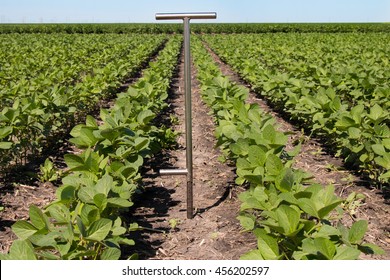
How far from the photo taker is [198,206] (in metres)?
3.93

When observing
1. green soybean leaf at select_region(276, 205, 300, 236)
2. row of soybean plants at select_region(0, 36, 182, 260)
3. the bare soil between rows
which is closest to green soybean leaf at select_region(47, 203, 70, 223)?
row of soybean plants at select_region(0, 36, 182, 260)

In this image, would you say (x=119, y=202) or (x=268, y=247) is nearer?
(x=268, y=247)

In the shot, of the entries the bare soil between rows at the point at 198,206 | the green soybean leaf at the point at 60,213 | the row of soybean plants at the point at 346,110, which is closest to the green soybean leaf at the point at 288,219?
the bare soil between rows at the point at 198,206

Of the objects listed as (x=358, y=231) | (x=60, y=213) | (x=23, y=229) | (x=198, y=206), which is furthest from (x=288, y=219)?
(x=198, y=206)

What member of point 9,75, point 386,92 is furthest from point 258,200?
point 9,75

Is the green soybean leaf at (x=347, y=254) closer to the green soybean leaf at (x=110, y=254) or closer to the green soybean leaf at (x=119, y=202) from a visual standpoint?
the green soybean leaf at (x=110, y=254)

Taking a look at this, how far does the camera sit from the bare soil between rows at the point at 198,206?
3229 millimetres

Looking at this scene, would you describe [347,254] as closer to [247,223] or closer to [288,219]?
[288,219]

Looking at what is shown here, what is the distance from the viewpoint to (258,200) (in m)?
2.69

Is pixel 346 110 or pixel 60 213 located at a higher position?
pixel 60 213

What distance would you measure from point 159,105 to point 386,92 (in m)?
3.12

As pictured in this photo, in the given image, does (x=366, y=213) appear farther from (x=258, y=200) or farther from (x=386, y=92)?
(x=386, y=92)

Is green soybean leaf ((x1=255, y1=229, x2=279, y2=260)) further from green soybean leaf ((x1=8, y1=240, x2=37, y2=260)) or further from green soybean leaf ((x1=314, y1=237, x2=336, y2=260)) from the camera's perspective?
green soybean leaf ((x1=8, y1=240, x2=37, y2=260))

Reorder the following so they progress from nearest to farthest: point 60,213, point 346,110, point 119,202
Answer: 1. point 60,213
2. point 119,202
3. point 346,110
